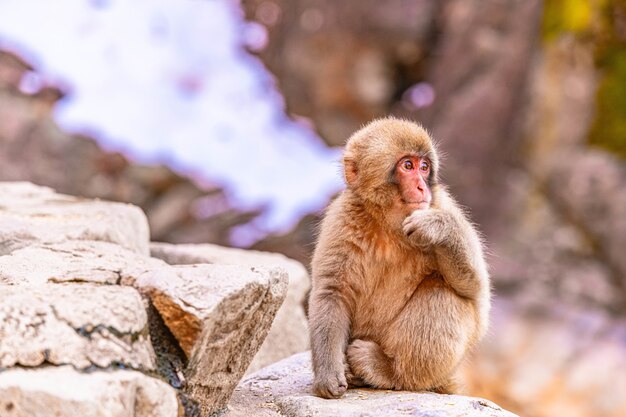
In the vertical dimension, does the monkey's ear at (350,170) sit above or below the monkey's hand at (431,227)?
above

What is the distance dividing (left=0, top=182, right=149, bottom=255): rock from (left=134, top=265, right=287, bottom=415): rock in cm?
135

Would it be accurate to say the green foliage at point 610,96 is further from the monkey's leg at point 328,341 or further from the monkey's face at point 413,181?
the monkey's leg at point 328,341

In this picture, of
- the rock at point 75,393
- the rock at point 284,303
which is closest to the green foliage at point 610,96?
the rock at point 284,303

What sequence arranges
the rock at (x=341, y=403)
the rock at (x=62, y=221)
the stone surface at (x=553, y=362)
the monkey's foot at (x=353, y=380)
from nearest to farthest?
the rock at (x=341, y=403), the monkey's foot at (x=353, y=380), the rock at (x=62, y=221), the stone surface at (x=553, y=362)

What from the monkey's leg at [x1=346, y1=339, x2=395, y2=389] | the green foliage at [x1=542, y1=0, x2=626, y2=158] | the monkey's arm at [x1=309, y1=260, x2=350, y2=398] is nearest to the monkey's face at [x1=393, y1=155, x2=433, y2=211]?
the monkey's arm at [x1=309, y1=260, x2=350, y2=398]

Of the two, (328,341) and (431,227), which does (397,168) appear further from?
(328,341)

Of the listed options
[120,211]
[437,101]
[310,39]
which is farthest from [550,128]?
[120,211]

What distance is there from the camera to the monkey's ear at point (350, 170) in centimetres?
398

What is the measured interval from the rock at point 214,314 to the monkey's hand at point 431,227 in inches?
22.7

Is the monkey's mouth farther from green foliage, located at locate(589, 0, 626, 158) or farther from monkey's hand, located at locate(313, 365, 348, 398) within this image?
green foliage, located at locate(589, 0, 626, 158)

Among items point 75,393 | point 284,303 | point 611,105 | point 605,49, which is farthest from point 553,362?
point 75,393

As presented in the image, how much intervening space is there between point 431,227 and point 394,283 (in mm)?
384

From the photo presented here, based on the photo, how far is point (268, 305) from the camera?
3.34 meters

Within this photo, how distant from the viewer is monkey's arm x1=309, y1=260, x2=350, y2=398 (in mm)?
3586
